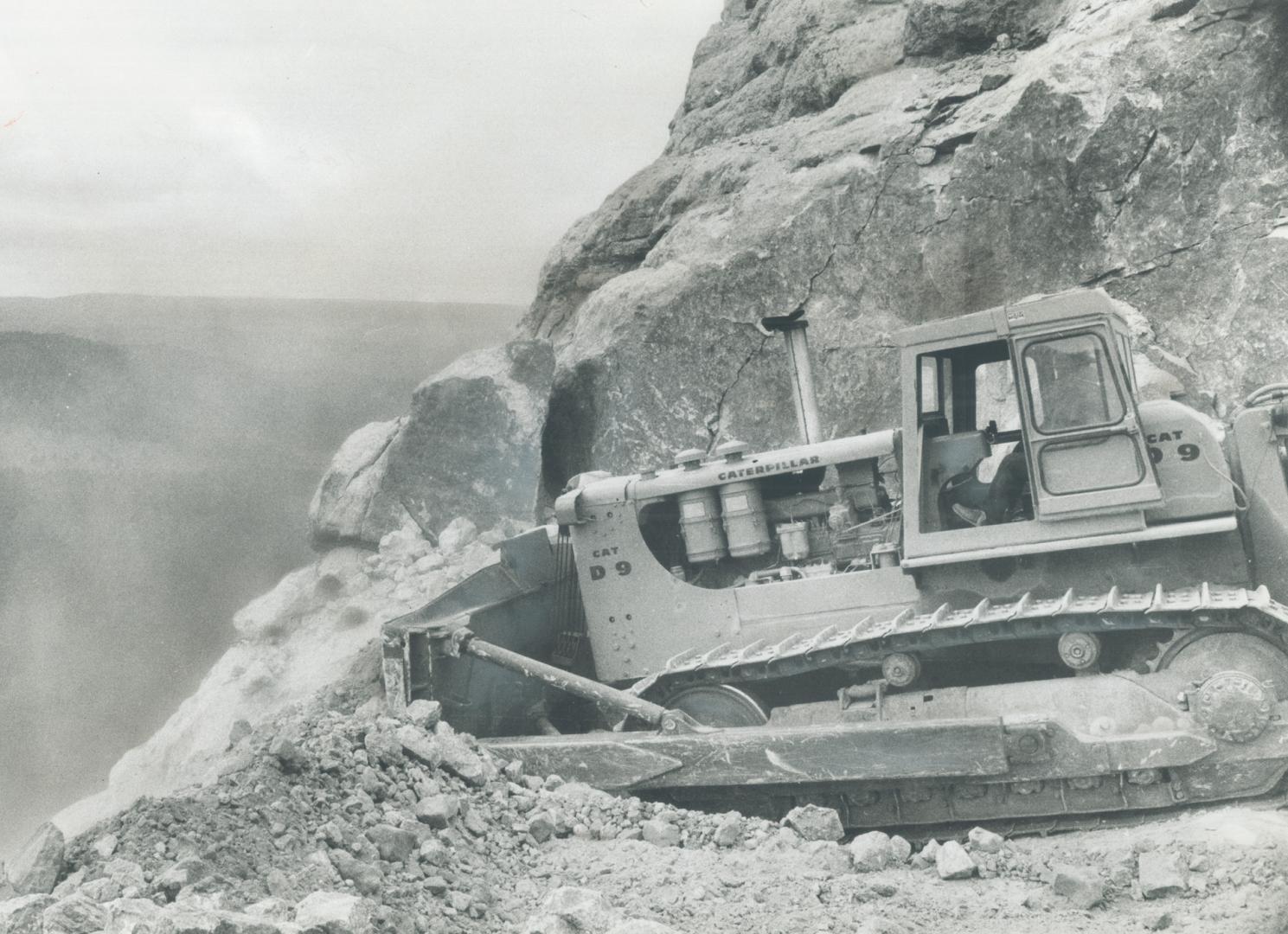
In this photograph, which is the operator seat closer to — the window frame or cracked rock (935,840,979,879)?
the window frame

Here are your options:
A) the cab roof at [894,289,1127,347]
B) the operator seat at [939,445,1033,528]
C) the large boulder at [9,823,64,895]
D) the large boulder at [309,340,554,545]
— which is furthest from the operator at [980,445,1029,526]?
the large boulder at [309,340,554,545]

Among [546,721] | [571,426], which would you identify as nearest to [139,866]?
[546,721]

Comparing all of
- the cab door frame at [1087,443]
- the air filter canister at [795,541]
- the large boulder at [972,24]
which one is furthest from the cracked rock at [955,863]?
the large boulder at [972,24]

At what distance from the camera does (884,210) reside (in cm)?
1198

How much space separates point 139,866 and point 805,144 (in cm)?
1093

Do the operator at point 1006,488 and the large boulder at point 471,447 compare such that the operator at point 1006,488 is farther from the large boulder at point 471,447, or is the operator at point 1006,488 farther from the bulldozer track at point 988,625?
the large boulder at point 471,447

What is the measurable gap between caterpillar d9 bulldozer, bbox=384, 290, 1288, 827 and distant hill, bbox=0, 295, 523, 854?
7.44 metres

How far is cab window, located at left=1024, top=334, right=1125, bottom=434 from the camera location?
6.17 metres

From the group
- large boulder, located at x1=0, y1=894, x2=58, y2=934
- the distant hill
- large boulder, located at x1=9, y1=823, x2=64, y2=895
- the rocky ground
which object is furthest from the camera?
the distant hill

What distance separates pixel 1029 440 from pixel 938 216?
5.91 meters

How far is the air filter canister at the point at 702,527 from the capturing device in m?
7.40

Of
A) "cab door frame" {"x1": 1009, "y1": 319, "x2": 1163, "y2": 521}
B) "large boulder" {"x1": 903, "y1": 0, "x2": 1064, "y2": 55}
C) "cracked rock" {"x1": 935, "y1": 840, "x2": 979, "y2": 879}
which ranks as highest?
"large boulder" {"x1": 903, "y1": 0, "x2": 1064, "y2": 55}

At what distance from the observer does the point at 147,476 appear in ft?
52.6

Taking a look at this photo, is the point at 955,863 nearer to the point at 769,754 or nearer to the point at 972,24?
the point at 769,754
